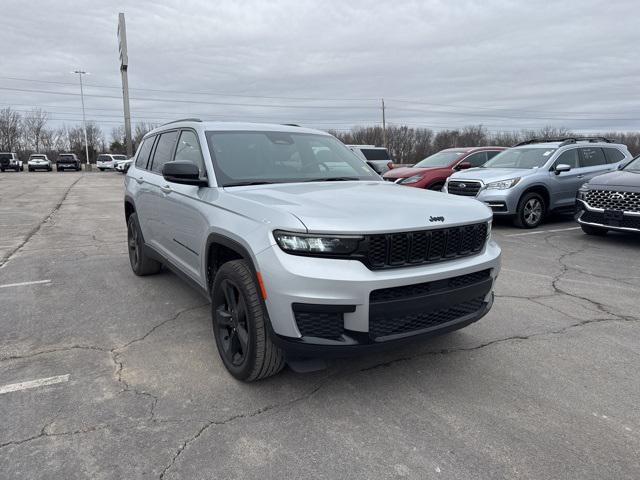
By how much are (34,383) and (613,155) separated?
1214cm

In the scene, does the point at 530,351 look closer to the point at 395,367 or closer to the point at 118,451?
the point at 395,367

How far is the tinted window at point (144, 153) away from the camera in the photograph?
5520mm

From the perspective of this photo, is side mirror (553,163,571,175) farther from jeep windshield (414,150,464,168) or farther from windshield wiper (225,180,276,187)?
windshield wiper (225,180,276,187)

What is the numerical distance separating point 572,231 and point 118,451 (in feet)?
30.6

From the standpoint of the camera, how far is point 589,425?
105 inches

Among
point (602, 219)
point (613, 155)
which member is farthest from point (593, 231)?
point (613, 155)

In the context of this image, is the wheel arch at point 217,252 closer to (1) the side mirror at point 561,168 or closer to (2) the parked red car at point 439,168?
(1) the side mirror at point 561,168

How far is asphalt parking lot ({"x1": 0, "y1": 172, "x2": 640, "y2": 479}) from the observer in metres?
2.36

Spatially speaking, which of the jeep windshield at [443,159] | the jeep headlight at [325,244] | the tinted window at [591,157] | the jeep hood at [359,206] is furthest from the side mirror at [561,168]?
the jeep headlight at [325,244]

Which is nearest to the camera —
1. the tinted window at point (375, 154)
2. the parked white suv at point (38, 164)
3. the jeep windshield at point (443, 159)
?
the jeep windshield at point (443, 159)

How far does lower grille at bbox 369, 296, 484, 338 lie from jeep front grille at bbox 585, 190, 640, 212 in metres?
5.68

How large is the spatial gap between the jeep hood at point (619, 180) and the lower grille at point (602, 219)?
0.49 meters

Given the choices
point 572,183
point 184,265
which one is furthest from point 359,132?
point 184,265

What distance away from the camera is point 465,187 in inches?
394
